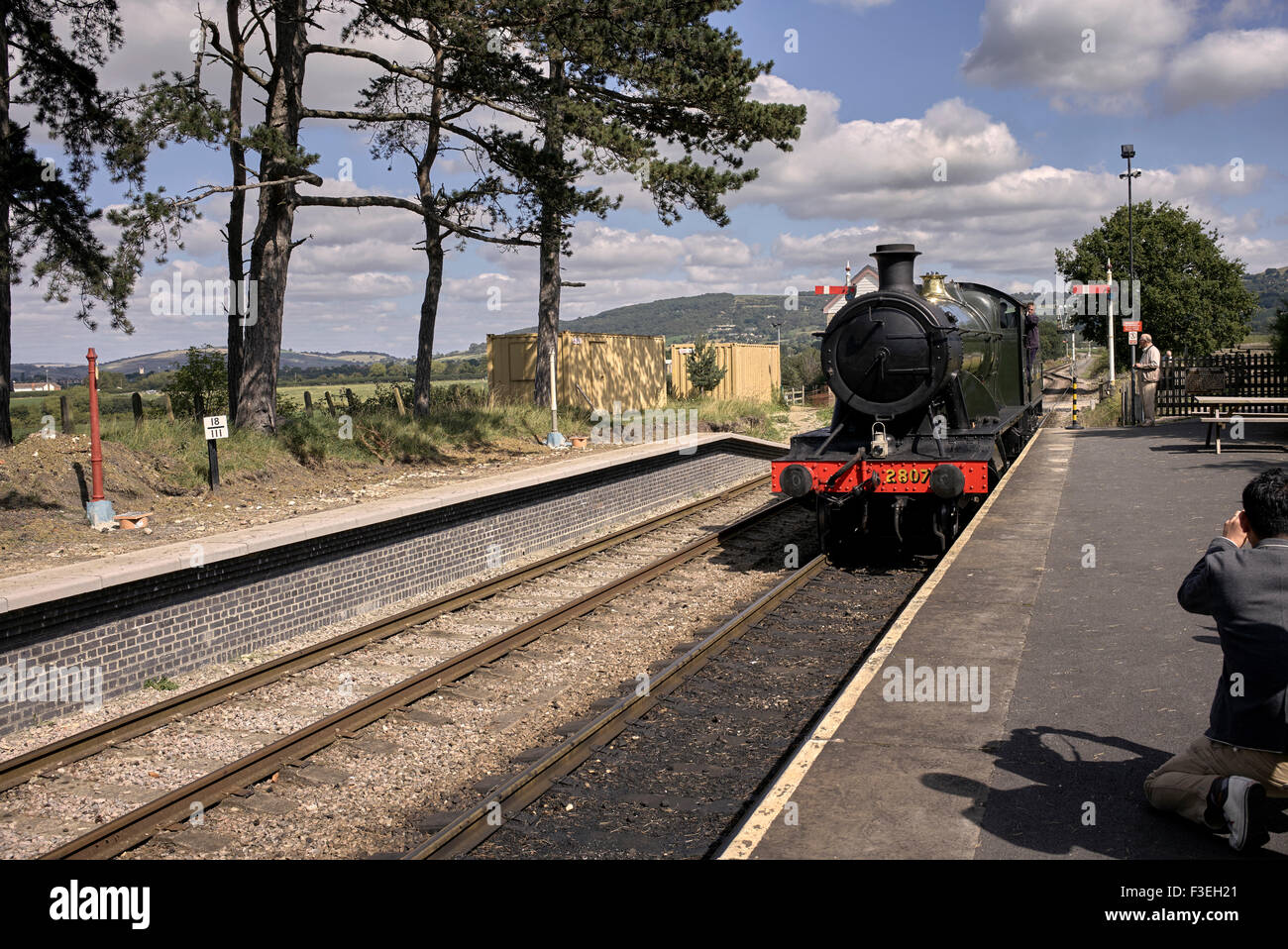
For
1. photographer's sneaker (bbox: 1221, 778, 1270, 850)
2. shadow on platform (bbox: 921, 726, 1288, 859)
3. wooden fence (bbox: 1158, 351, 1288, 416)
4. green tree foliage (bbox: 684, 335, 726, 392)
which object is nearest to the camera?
photographer's sneaker (bbox: 1221, 778, 1270, 850)

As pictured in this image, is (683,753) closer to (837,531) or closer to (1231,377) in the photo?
(837,531)

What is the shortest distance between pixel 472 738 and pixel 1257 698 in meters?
4.62

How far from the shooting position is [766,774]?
5719 millimetres

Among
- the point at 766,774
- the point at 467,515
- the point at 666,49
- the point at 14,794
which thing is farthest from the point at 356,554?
the point at 666,49

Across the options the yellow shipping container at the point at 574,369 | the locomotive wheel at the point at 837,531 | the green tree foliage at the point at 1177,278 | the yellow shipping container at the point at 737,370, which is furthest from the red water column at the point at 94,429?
Answer: the green tree foliage at the point at 1177,278

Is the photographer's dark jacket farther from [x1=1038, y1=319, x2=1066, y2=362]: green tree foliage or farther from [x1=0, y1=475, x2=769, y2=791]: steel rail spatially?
[x1=1038, y1=319, x2=1066, y2=362]: green tree foliage

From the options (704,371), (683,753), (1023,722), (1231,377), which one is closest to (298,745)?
(683,753)

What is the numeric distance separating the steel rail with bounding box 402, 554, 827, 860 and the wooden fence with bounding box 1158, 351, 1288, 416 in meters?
19.7

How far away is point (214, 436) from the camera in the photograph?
1267cm

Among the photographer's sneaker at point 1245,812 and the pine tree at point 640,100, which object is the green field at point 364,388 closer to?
the pine tree at point 640,100

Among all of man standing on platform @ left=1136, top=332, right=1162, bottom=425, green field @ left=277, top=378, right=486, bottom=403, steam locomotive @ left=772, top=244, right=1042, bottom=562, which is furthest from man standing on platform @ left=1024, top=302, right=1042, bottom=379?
green field @ left=277, top=378, right=486, bottom=403

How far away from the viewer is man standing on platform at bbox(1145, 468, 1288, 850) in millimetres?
3637

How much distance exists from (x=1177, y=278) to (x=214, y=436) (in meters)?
62.3

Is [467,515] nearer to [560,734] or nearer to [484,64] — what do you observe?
[560,734]
